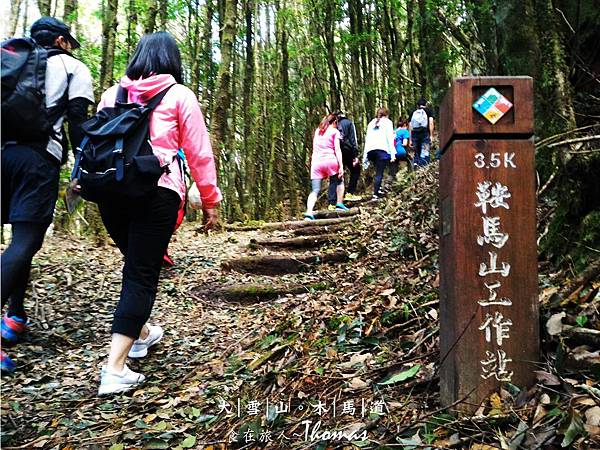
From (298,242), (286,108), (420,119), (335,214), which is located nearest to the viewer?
(298,242)

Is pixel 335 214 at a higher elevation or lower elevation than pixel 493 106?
lower

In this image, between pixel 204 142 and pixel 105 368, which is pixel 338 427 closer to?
pixel 105 368

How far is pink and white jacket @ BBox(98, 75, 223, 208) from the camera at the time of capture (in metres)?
2.93

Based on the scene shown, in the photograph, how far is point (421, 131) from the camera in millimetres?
10711

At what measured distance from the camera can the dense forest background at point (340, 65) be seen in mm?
3158

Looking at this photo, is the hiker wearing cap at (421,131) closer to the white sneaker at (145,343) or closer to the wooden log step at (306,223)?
the wooden log step at (306,223)

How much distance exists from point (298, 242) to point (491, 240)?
4.79 metres

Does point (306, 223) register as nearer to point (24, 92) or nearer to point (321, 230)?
point (321, 230)

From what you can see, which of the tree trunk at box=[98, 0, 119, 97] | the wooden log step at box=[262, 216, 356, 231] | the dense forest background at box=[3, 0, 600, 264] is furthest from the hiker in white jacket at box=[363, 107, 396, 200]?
the tree trunk at box=[98, 0, 119, 97]

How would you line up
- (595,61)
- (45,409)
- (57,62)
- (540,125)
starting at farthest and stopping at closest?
(595,61)
(540,125)
(57,62)
(45,409)

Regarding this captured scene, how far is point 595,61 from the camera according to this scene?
4.16 metres

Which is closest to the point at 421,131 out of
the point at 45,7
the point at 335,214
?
the point at 335,214

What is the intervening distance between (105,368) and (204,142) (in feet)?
5.04

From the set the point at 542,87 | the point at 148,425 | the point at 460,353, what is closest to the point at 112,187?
the point at 148,425
